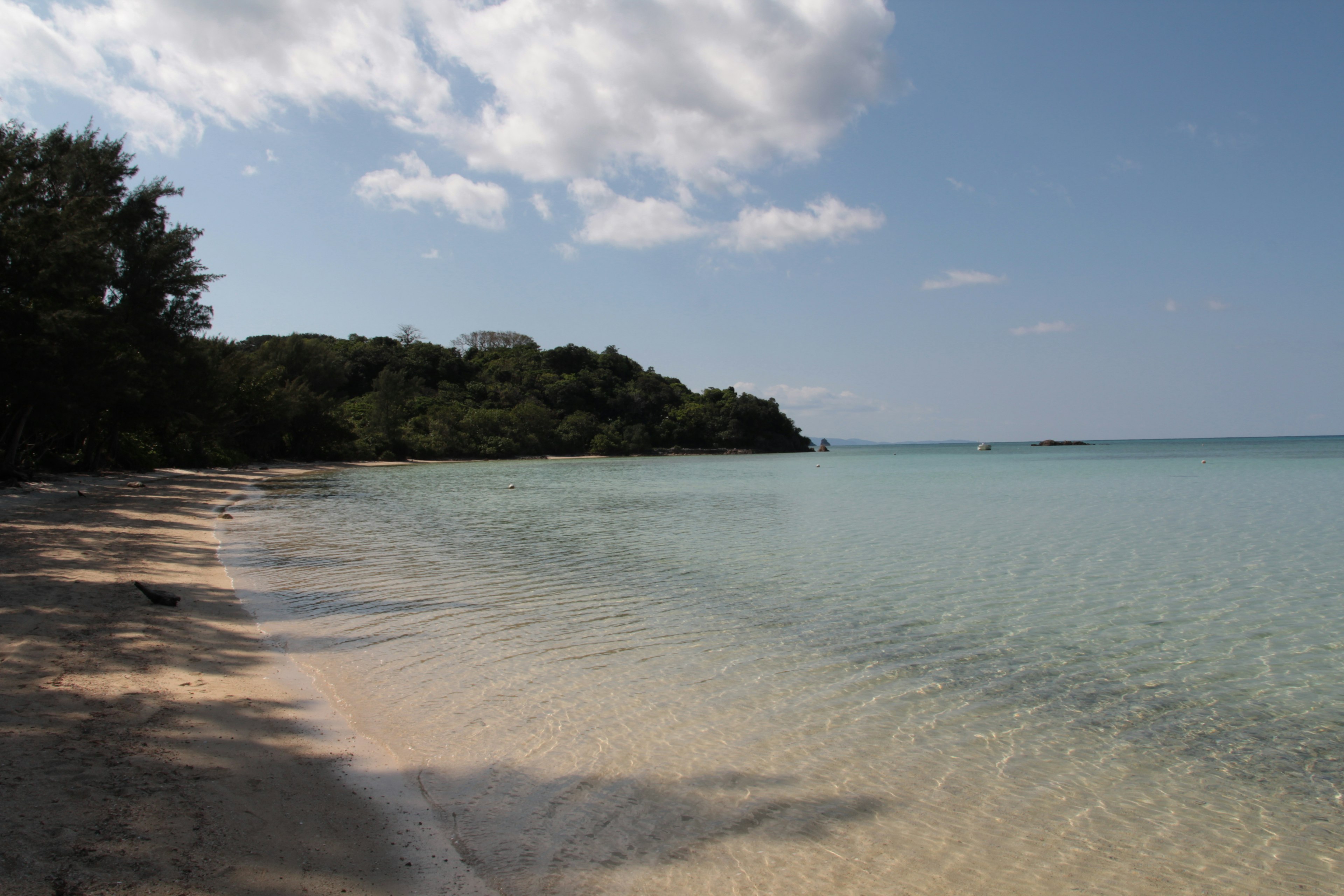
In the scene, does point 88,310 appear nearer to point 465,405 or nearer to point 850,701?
point 850,701

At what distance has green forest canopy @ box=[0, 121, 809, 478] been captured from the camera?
18.8 meters

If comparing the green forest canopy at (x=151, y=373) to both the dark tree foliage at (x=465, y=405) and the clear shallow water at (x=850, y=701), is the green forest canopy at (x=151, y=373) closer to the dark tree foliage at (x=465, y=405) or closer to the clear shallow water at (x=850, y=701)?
the dark tree foliage at (x=465, y=405)

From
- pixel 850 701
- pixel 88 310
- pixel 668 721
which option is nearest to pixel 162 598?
pixel 668 721

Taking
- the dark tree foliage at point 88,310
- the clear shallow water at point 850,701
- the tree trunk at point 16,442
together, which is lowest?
the clear shallow water at point 850,701

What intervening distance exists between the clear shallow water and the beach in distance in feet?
0.10

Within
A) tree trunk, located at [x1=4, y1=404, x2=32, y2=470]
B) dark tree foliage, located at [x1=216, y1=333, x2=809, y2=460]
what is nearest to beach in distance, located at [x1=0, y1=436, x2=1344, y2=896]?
tree trunk, located at [x1=4, y1=404, x2=32, y2=470]

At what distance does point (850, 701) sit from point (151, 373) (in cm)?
3170

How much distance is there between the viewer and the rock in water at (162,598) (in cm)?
762

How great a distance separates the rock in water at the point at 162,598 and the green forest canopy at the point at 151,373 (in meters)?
15.4

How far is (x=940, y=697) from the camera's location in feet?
19.0

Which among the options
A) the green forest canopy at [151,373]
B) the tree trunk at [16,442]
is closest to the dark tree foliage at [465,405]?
the green forest canopy at [151,373]

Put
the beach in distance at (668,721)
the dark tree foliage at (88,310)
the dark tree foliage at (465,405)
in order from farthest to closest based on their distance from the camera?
the dark tree foliage at (465,405), the dark tree foliage at (88,310), the beach in distance at (668,721)

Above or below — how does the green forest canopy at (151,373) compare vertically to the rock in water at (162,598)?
above

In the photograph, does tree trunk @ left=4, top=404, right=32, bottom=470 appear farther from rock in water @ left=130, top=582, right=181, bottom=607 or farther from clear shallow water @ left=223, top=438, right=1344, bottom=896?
rock in water @ left=130, top=582, right=181, bottom=607
